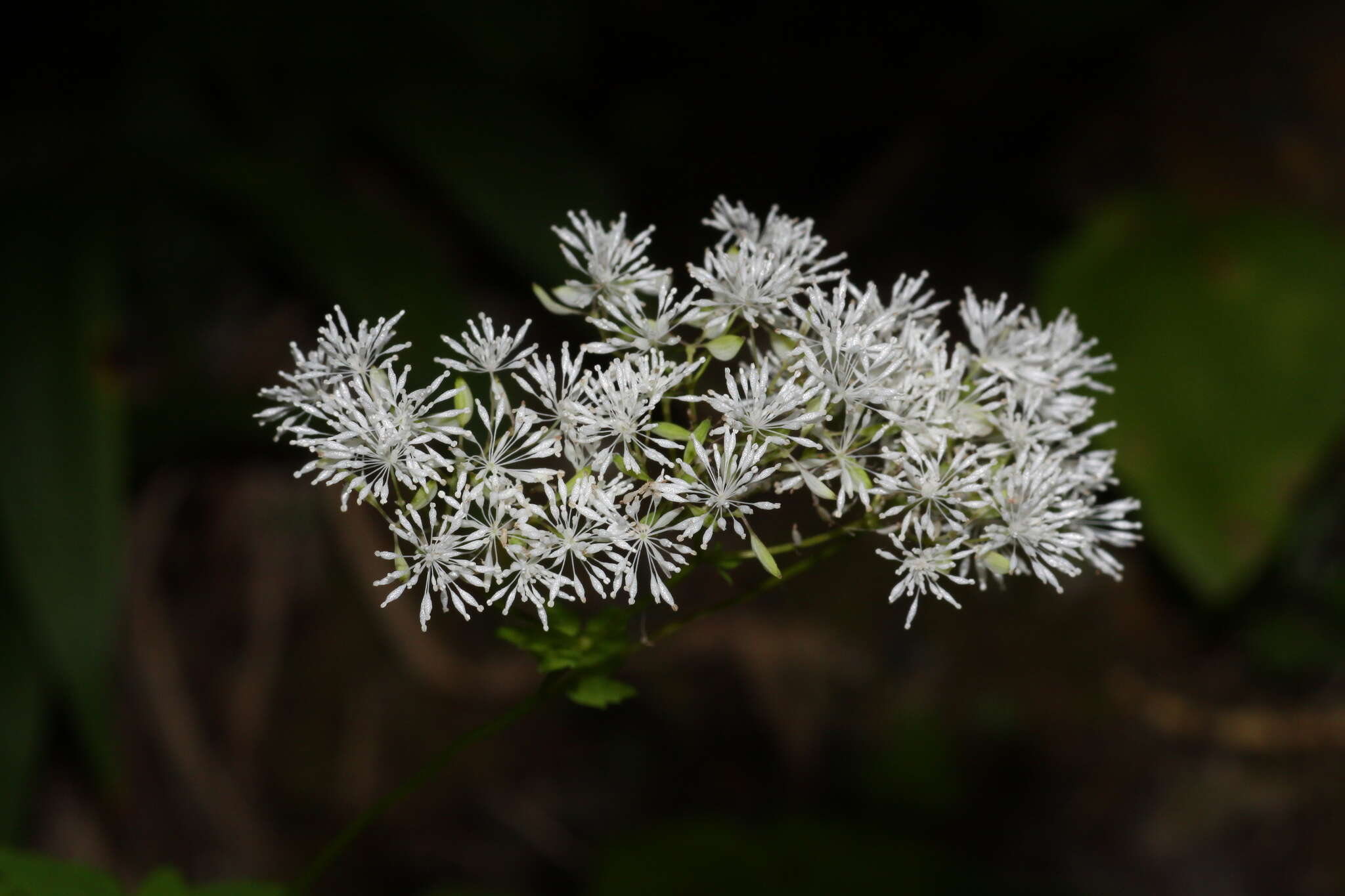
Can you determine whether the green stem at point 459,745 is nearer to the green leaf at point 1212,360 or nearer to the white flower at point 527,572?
the white flower at point 527,572

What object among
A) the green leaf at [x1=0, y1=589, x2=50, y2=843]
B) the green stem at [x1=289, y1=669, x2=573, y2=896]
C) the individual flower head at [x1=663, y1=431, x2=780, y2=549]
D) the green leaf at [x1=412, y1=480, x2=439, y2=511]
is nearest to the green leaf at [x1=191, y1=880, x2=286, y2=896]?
the green stem at [x1=289, y1=669, x2=573, y2=896]

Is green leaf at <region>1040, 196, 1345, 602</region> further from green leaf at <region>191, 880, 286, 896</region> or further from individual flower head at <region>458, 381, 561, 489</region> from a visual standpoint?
green leaf at <region>191, 880, 286, 896</region>

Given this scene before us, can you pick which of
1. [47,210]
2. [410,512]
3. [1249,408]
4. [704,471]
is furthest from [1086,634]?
[47,210]

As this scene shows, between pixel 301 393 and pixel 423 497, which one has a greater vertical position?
pixel 301 393

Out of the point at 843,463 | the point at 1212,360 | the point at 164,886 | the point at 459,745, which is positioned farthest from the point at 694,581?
the point at 843,463

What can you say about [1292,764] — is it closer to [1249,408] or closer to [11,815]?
[1249,408]

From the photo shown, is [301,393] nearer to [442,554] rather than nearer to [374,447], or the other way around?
[374,447]
